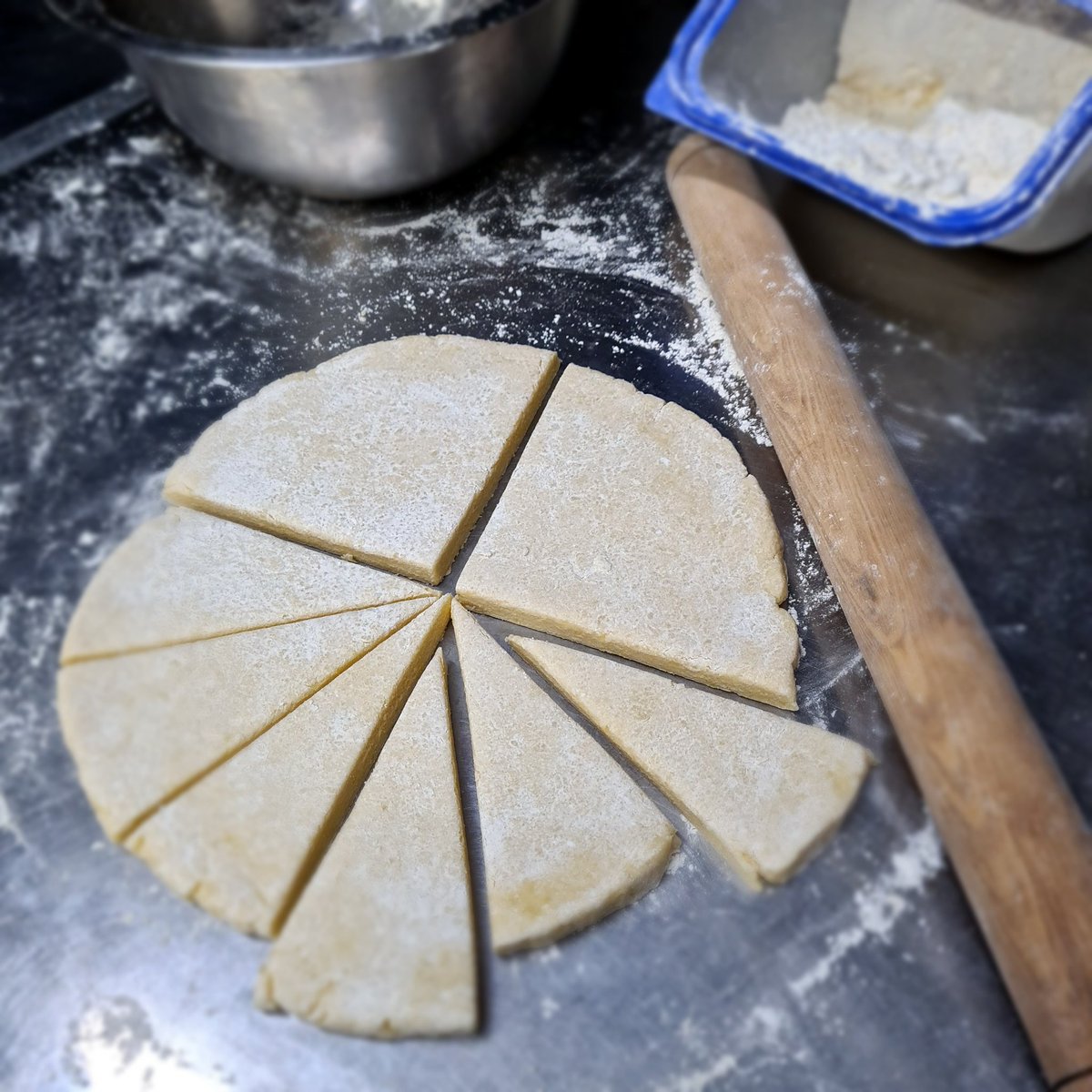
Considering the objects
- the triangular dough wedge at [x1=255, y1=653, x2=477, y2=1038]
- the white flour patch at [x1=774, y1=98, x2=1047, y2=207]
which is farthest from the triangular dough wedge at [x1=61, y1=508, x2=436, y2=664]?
the white flour patch at [x1=774, y1=98, x2=1047, y2=207]

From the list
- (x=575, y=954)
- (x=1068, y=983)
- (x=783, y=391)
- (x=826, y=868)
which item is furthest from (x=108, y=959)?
(x=783, y=391)

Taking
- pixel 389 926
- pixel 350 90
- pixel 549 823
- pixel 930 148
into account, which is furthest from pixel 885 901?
pixel 350 90

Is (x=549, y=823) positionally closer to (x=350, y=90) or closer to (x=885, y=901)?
(x=885, y=901)

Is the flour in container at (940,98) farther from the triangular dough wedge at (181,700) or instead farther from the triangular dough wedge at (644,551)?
the triangular dough wedge at (181,700)

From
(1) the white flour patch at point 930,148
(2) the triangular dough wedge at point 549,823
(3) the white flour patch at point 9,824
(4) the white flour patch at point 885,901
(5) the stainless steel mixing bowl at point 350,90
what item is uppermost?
(1) the white flour patch at point 930,148

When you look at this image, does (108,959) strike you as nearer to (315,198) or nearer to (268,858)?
(268,858)

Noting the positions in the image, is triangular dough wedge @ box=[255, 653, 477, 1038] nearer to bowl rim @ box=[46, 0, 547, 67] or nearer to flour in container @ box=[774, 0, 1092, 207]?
bowl rim @ box=[46, 0, 547, 67]

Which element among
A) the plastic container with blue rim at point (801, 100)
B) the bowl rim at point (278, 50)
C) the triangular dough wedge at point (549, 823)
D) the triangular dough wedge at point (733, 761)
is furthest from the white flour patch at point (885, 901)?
the bowl rim at point (278, 50)
